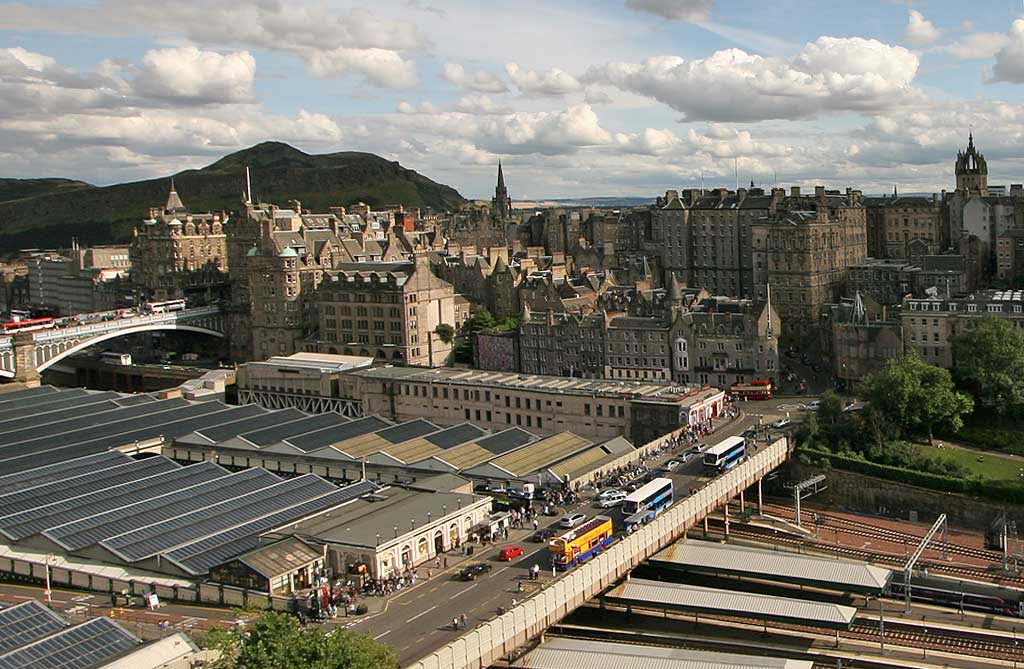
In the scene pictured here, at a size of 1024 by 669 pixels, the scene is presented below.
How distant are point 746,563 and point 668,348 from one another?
2226 inches

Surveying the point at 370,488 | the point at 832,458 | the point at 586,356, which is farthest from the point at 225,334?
the point at 832,458

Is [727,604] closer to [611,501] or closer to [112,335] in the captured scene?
[611,501]

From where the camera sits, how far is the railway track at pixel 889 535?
9075 cm

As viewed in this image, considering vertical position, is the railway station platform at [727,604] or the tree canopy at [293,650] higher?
the tree canopy at [293,650]

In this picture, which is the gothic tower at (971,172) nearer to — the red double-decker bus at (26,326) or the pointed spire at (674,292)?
the pointed spire at (674,292)

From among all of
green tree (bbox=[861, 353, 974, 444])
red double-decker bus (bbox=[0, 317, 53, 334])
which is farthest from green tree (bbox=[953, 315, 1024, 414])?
red double-decker bus (bbox=[0, 317, 53, 334])

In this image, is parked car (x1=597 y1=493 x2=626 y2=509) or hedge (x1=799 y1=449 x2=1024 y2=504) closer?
parked car (x1=597 y1=493 x2=626 y2=509)

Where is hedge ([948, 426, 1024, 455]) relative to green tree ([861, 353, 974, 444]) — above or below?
below

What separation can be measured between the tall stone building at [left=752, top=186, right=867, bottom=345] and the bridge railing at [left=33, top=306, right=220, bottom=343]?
8764cm

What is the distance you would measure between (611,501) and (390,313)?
73.0 meters

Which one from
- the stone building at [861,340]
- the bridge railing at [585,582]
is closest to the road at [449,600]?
the bridge railing at [585,582]

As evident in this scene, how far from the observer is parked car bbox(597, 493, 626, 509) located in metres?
88.0

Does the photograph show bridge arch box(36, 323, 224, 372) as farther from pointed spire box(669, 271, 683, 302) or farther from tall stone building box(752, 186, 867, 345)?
tall stone building box(752, 186, 867, 345)

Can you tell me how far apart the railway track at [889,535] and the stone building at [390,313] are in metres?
65.7
